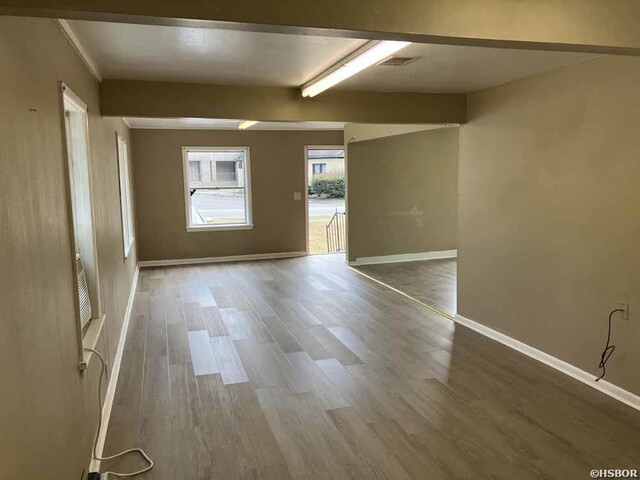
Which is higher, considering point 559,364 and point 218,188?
point 218,188

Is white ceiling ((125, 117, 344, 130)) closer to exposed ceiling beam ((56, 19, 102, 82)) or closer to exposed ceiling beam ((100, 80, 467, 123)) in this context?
exposed ceiling beam ((100, 80, 467, 123))

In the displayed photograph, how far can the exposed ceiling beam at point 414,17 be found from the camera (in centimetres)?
147

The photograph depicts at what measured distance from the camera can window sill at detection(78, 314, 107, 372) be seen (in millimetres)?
2433

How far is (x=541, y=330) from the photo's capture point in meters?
4.00

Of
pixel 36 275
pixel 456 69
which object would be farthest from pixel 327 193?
pixel 36 275

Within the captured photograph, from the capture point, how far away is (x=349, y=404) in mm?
3322

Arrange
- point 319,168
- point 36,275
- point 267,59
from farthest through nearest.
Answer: point 319,168 → point 267,59 → point 36,275

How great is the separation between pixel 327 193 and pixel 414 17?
8.92m

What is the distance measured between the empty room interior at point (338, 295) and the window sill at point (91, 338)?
32 millimetres

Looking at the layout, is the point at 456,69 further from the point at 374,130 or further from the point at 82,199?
the point at 374,130

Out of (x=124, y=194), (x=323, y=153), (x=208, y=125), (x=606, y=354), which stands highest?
(x=208, y=125)

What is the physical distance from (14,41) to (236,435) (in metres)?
2.29

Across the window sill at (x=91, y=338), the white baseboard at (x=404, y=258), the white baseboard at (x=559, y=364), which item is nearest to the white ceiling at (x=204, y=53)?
the window sill at (x=91, y=338)

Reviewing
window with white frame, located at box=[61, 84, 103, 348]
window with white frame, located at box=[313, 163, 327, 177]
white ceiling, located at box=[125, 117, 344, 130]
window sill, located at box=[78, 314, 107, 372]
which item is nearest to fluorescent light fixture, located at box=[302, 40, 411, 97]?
window with white frame, located at box=[61, 84, 103, 348]
